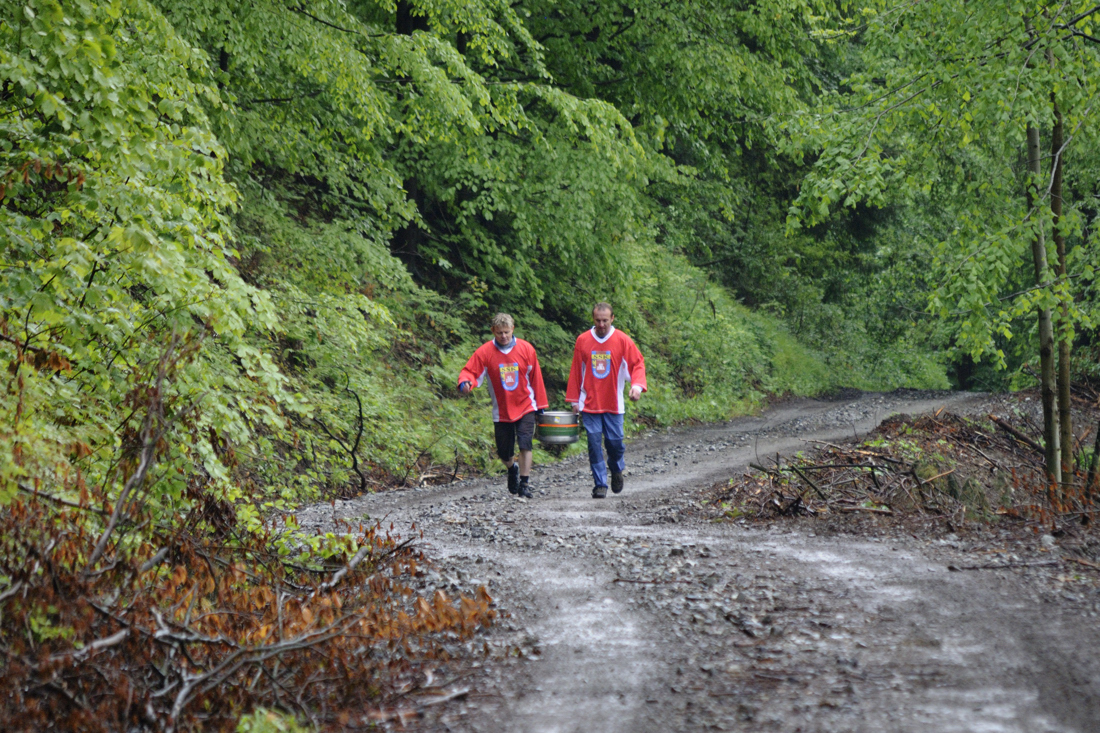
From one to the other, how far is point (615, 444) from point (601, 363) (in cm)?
98

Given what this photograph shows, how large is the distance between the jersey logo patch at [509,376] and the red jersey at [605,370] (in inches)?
23.9

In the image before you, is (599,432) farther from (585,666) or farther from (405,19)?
(405,19)

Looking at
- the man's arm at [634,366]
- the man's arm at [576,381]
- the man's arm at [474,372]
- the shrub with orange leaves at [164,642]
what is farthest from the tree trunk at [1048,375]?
the shrub with orange leaves at [164,642]

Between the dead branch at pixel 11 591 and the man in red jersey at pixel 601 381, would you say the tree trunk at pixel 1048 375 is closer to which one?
the man in red jersey at pixel 601 381

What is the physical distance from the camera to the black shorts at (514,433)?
9742mm

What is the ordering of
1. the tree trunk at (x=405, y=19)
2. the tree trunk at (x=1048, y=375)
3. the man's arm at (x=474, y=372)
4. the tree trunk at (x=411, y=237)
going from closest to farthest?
the tree trunk at (x=1048, y=375), the man's arm at (x=474, y=372), the tree trunk at (x=405, y=19), the tree trunk at (x=411, y=237)

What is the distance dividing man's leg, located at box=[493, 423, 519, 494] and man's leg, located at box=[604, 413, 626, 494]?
1.07 metres

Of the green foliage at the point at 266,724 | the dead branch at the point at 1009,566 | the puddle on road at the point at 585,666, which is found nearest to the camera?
the green foliage at the point at 266,724

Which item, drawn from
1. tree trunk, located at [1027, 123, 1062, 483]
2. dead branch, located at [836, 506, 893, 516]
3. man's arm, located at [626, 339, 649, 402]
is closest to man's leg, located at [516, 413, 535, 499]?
man's arm, located at [626, 339, 649, 402]

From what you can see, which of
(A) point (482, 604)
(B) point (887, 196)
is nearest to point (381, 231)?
(B) point (887, 196)

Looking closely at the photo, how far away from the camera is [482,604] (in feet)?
16.6

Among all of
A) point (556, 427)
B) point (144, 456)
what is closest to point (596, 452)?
point (556, 427)

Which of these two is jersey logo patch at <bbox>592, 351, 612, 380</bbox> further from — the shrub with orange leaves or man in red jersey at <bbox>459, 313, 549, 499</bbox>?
the shrub with orange leaves

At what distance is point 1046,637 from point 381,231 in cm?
1153
